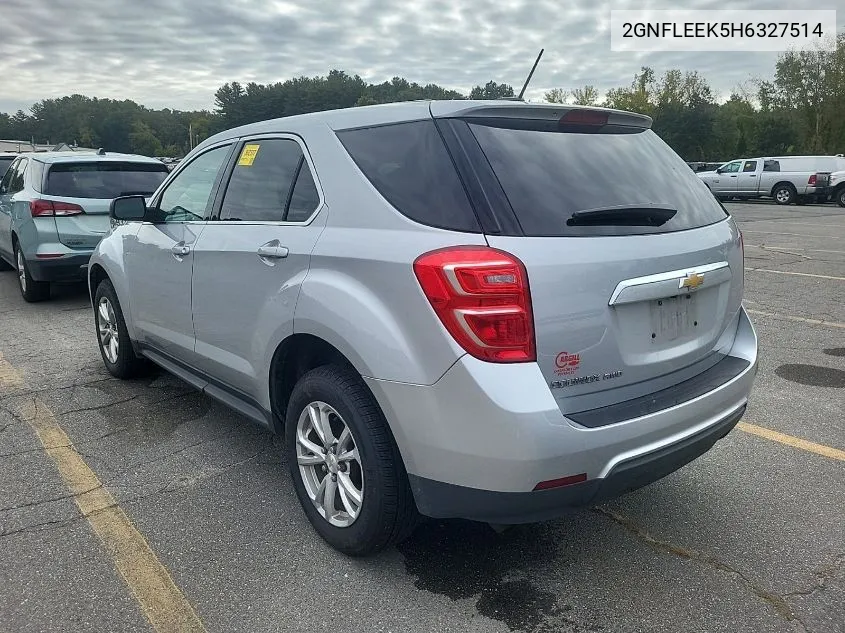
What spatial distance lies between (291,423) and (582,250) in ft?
4.68

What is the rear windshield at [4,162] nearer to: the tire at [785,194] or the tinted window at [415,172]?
the tinted window at [415,172]

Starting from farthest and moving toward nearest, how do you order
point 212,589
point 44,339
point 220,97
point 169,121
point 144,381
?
point 169,121, point 220,97, point 44,339, point 144,381, point 212,589

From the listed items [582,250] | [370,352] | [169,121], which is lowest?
[370,352]

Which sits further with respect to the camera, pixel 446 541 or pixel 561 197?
pixel 446 541

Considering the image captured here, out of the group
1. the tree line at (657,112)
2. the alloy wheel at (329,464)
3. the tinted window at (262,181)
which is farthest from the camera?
the tree line at (657,112)

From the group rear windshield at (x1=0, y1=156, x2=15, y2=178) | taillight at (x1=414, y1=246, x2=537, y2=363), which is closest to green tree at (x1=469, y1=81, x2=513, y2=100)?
taillight at (x1=414, y1=246, x2=537, y2=363)

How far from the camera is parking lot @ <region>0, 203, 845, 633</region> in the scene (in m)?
2.43

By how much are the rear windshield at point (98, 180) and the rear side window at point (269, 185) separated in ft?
15.6

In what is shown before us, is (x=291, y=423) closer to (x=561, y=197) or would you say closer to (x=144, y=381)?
(x=561, y=197)

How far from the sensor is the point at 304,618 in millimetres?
2414

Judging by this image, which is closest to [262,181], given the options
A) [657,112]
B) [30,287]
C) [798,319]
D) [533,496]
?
[533,496]

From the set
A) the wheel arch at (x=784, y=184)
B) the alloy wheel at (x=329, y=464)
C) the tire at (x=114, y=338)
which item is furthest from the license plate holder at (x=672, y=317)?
the wheel arch at (x=784, y=184)

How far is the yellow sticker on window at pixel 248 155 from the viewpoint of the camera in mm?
3389

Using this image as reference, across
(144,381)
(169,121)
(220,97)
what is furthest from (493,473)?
(169,121)
